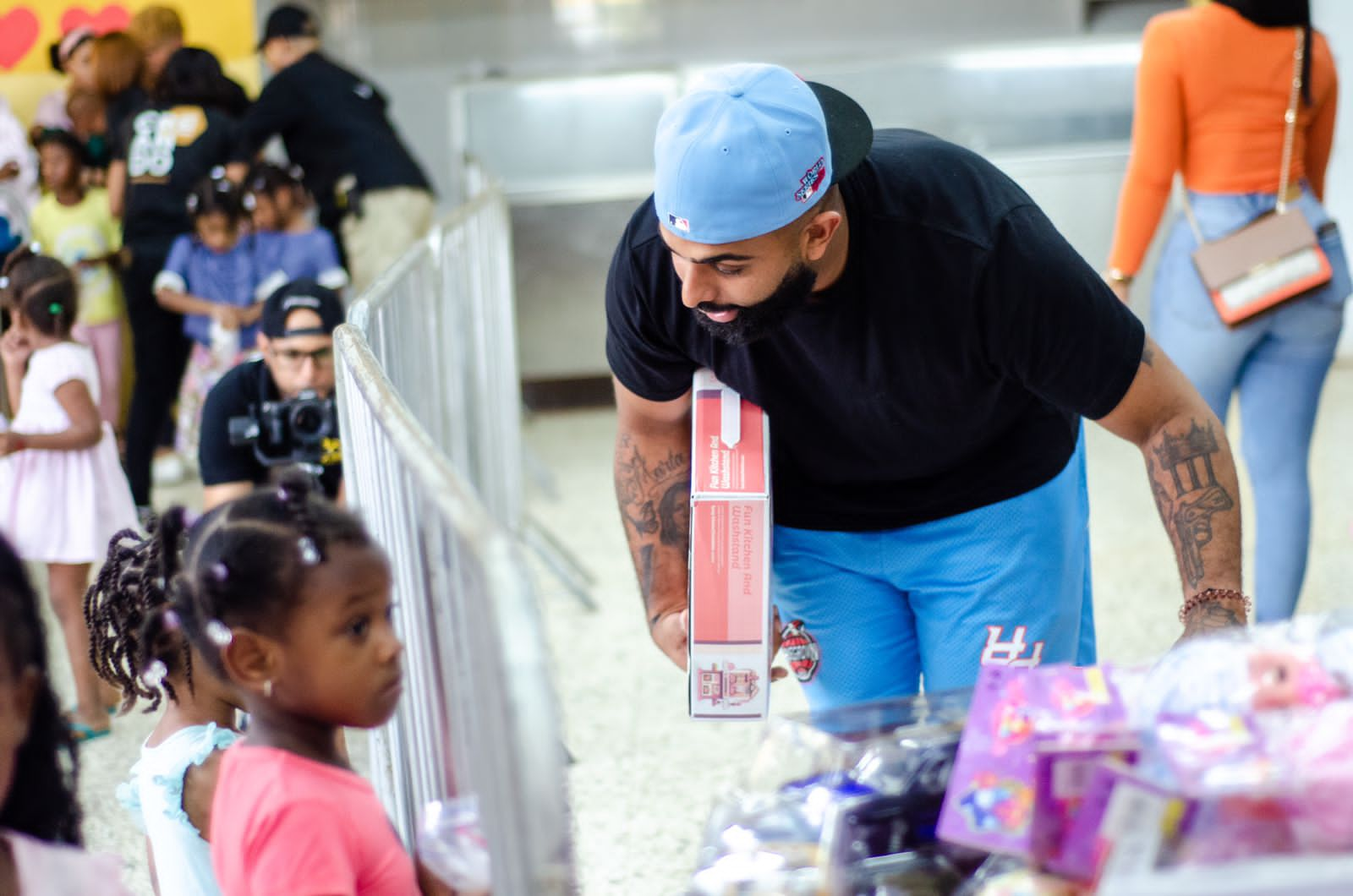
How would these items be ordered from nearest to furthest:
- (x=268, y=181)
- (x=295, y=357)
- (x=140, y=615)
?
(x=140, y=615)
(x=295, y=357)
(x=268, y=181)

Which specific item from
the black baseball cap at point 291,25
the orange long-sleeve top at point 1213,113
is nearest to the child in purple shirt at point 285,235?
the black baseball cap at point 291,25

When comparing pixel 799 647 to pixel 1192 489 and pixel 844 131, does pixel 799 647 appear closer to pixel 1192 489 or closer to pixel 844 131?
pixel 1192 489

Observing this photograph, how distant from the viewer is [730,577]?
1914 mm

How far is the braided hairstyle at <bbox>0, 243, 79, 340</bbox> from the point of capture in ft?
11.0

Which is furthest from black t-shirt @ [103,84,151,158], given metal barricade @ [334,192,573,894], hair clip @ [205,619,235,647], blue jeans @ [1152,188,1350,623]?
hair clip @ [205,619,235,647]

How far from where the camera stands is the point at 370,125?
531cm

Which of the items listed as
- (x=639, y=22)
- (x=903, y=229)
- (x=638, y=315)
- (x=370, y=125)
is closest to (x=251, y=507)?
(x=638, y=315)

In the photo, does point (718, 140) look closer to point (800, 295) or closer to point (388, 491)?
point (800, 295)

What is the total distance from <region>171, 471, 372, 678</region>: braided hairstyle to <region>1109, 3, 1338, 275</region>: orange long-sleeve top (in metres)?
2.22

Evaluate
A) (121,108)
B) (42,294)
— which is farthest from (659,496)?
(121,108)

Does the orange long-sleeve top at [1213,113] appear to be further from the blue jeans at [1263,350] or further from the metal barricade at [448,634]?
the metal barricade at [448,634]

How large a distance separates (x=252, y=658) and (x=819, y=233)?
0.84 m

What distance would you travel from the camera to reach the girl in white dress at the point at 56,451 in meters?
3.33

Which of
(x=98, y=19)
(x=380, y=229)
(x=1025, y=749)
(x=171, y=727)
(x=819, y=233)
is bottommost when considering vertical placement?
(x=380, y=229)
